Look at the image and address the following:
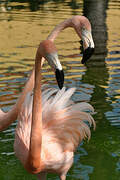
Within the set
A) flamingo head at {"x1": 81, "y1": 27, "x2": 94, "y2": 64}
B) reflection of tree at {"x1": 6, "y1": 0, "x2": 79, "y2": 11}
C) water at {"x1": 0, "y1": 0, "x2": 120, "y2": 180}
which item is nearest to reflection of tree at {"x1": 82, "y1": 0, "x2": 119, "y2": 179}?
water at {"x1": 0, "y1": 0, "x2": 120, "y2": 180}

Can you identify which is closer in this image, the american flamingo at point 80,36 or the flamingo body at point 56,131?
the american flamingo at point 80,36

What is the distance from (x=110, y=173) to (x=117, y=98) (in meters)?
2.22

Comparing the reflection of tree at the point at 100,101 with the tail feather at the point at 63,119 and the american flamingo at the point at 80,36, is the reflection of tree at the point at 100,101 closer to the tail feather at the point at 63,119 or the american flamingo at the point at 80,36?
the tail feather at the point at 63,119

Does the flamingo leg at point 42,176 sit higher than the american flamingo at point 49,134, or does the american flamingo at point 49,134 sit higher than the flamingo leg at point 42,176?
the american flamingo at point 49,134

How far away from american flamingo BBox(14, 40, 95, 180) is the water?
49cm

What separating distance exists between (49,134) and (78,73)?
13.3 ft

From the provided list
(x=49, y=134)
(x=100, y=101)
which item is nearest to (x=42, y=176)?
(x=49, y=134)

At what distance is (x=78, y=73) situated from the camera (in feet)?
27.4

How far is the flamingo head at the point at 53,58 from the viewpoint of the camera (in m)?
3.20

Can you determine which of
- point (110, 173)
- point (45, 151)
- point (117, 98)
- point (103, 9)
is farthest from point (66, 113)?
point (103, 9)

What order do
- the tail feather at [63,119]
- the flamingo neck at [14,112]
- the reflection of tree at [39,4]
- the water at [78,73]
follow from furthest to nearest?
the reflection of tree at [39,4] → the water at [78,73] → the flamingo neck at [14,112] → the tail feather at [63,119]

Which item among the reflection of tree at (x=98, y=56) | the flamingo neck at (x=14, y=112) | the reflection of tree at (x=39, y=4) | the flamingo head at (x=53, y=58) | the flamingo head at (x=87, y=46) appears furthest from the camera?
the reflection of tree at (x=39, y=4)

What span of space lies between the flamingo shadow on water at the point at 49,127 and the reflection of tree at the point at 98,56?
2.08 metres

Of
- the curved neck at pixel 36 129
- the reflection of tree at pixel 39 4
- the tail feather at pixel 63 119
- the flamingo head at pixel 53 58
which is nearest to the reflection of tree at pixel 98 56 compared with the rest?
the tail feather at pixel 63 119
